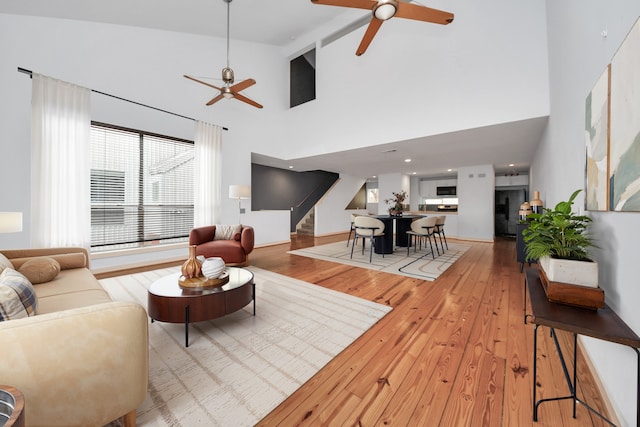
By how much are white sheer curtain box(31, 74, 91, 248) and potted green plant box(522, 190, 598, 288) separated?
5354mm

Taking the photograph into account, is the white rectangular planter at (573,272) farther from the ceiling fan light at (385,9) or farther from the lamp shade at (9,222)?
the lamp shade at (9,222)

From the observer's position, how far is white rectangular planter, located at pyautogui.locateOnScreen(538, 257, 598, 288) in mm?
1275

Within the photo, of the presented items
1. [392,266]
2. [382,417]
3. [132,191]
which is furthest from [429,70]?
[132,191]

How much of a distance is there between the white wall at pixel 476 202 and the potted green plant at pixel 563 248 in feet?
22.6

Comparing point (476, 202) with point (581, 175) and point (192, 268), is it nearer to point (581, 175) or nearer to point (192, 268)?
point (581, 175)

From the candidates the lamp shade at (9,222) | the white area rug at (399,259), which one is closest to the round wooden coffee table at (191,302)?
the lamp shade at (9,222)

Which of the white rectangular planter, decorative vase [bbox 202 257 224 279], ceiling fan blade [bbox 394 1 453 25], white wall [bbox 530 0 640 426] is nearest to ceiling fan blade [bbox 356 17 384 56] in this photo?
ceiling fan blade [bbox 394 1 453 25]

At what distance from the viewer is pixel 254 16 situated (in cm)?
498

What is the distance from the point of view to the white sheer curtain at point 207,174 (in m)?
5.08

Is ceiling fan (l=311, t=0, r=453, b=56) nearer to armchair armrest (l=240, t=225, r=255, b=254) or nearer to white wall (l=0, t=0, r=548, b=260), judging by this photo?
white wall (l=0, t=0, r=548, b=260)

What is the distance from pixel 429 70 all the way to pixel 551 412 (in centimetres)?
487

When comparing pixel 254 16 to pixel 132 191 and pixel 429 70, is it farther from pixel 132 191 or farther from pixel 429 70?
pixel 132 191

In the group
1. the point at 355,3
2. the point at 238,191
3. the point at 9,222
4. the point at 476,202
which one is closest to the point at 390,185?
the point at 476,202

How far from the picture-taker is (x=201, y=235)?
4.38 meters
